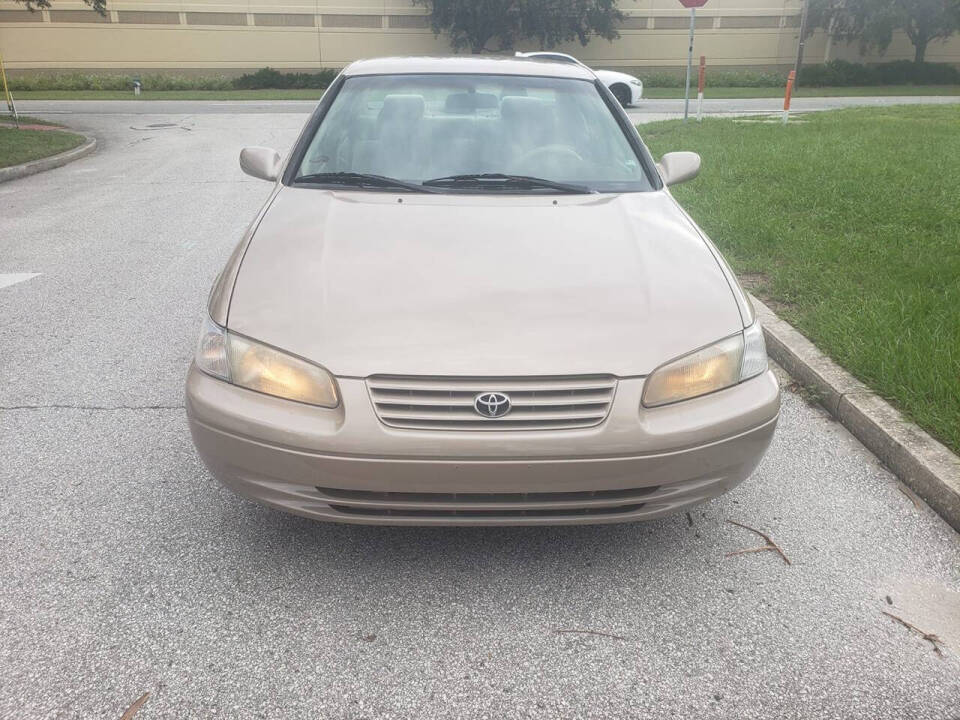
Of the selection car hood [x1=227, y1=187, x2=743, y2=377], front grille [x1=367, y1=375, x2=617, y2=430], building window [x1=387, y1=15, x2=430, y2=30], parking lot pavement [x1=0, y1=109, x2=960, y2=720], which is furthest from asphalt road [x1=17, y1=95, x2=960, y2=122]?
front grille [x1=367, y1=375, x2=617, y2=430]

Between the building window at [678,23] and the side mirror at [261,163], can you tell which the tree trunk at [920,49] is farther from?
the side mirror at [261,163]

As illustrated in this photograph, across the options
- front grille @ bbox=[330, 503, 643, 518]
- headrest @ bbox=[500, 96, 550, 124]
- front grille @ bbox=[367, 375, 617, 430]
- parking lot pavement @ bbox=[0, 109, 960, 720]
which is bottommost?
parking lot pavement @ bbox=[0, 109, 960, 720]

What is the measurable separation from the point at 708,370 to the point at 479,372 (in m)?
0.71

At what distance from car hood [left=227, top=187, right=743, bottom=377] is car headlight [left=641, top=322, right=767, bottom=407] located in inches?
1.4

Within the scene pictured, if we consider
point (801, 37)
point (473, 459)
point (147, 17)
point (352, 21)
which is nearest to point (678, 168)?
point (473, 459)

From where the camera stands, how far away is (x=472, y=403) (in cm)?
224

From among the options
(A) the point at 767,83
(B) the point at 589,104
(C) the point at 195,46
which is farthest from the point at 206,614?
(C) the point at 195,46

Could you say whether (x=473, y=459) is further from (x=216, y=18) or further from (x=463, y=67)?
(x=216, y=18)

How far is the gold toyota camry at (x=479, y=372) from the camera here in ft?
7.33

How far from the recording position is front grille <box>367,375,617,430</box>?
2.23 meters

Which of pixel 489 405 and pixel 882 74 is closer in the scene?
pixel 489 405

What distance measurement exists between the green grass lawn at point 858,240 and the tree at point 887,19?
99.2 feet

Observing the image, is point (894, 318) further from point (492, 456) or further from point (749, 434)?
point (492, 456)

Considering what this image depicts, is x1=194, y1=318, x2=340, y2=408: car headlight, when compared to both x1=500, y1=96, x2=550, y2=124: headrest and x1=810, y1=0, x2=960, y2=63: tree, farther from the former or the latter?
x1=810, y1=0, x2=960, y2=63: tree
